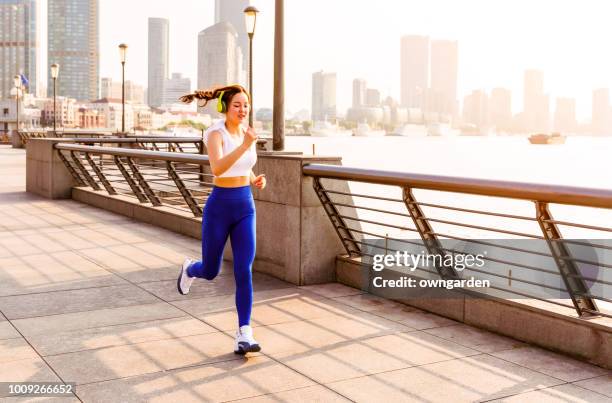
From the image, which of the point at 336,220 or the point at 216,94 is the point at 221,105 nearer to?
the point at 216,94

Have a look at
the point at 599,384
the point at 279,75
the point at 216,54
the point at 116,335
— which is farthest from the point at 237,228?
the point at 216,54

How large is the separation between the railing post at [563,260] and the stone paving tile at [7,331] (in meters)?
4.05

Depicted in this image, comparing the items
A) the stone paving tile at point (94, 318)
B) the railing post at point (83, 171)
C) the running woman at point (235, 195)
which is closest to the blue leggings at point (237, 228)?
the running woman at point (235, 195)

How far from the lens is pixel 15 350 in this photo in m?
5.71

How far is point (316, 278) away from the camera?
827cm

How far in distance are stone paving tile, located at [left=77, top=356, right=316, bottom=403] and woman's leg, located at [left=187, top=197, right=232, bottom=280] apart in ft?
2.61

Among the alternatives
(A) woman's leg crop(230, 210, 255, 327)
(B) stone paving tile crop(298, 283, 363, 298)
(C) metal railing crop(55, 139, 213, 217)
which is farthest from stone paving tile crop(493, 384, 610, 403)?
(C) metal railing crop(55, 139, 213, 217)

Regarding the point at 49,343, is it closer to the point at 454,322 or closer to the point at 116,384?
the point at 116,384

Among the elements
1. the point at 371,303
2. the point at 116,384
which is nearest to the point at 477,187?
the point at 371,303

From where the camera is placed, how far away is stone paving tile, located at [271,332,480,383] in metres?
5.41

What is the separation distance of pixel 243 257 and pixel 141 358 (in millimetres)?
1005

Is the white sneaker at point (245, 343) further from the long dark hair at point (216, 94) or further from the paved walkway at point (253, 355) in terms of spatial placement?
the long dark hair at point (216, 94)

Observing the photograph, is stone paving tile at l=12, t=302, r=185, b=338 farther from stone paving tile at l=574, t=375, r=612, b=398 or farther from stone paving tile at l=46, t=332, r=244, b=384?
stone paving tile at l=574, t=375, r=612, b=398

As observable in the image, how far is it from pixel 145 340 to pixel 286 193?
9.00 feet
